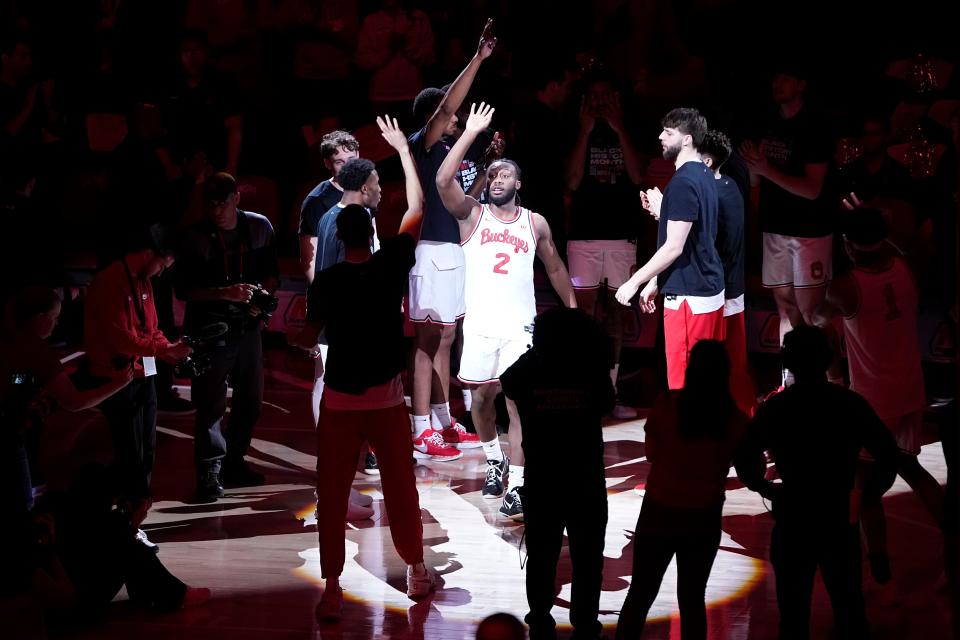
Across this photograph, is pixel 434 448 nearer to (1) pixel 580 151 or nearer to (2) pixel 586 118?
(1) pixel 580 151

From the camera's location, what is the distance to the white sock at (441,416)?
26.8 ft

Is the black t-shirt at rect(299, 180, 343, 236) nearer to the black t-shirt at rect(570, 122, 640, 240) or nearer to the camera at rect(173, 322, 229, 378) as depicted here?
the camera at rect(173, 322, 229, 378)

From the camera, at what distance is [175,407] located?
9062 millimetres

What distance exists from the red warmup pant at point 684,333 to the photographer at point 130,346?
2706mm

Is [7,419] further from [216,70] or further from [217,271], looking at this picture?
[216,70]

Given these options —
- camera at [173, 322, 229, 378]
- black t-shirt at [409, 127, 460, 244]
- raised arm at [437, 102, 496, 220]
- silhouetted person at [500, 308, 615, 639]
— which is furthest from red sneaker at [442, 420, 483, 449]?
silhouetted person at [500, 308, 615, 639]

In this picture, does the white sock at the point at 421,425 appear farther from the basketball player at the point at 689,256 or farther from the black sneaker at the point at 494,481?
the basketball player at the point at 689,256

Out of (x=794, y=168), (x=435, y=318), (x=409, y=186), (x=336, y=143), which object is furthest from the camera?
(x=794, y=168)

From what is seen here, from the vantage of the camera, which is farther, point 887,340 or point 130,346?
point 130,346

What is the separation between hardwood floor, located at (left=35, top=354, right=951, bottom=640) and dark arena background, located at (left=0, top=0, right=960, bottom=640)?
25 mm

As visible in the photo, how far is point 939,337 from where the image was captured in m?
9.23

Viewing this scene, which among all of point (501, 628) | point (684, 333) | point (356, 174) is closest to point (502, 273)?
point (356, 174)

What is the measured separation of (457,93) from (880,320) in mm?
2901

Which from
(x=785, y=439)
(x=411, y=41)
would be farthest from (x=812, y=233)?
(x=785, y=439)
